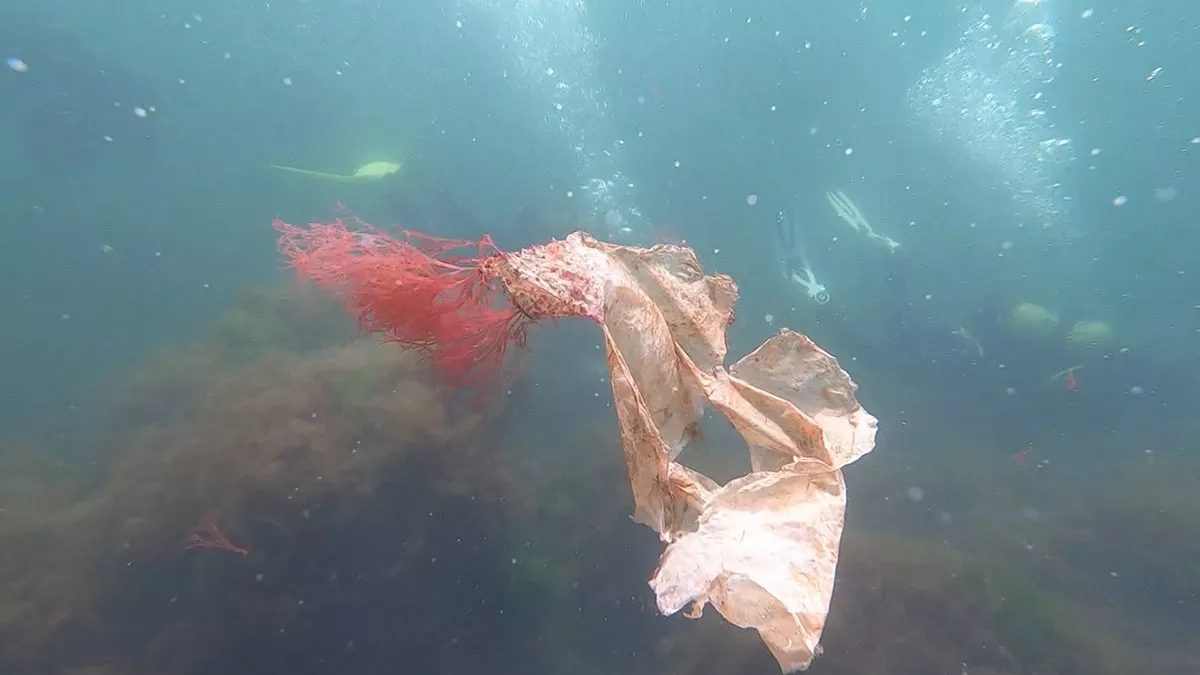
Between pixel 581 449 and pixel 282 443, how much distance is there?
4559mm

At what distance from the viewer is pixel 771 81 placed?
20.1m

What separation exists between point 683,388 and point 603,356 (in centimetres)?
751

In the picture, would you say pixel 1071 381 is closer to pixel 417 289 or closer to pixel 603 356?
pixel 603 356

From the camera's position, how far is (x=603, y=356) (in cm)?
1097

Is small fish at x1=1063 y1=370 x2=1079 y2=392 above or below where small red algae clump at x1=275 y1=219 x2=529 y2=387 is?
below

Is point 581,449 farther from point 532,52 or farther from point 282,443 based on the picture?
point 532,52

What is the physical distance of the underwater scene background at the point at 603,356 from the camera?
25.5 feet

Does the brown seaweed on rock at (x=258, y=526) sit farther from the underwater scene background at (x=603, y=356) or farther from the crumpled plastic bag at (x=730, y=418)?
the crumpled plastic bag at (x=730, y=418)

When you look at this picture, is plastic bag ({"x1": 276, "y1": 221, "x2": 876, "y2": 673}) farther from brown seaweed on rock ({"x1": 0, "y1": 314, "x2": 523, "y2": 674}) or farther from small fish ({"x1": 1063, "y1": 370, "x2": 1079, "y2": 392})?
small fish ({"x1": 1063, "y1": 370, "x2": 1079, "y2": 392})

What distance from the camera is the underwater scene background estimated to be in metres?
7.77

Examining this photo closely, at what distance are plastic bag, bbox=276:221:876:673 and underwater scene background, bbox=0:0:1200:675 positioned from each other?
0.98 m

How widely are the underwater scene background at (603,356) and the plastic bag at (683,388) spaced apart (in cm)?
98

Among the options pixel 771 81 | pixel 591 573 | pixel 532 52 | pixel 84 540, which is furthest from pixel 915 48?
pixel 84 540

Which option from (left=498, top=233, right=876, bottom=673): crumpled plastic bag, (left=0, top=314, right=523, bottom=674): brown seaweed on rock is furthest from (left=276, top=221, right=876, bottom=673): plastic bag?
(left=0, top=314, right=523, bottom=674): brown seaweed on rock
